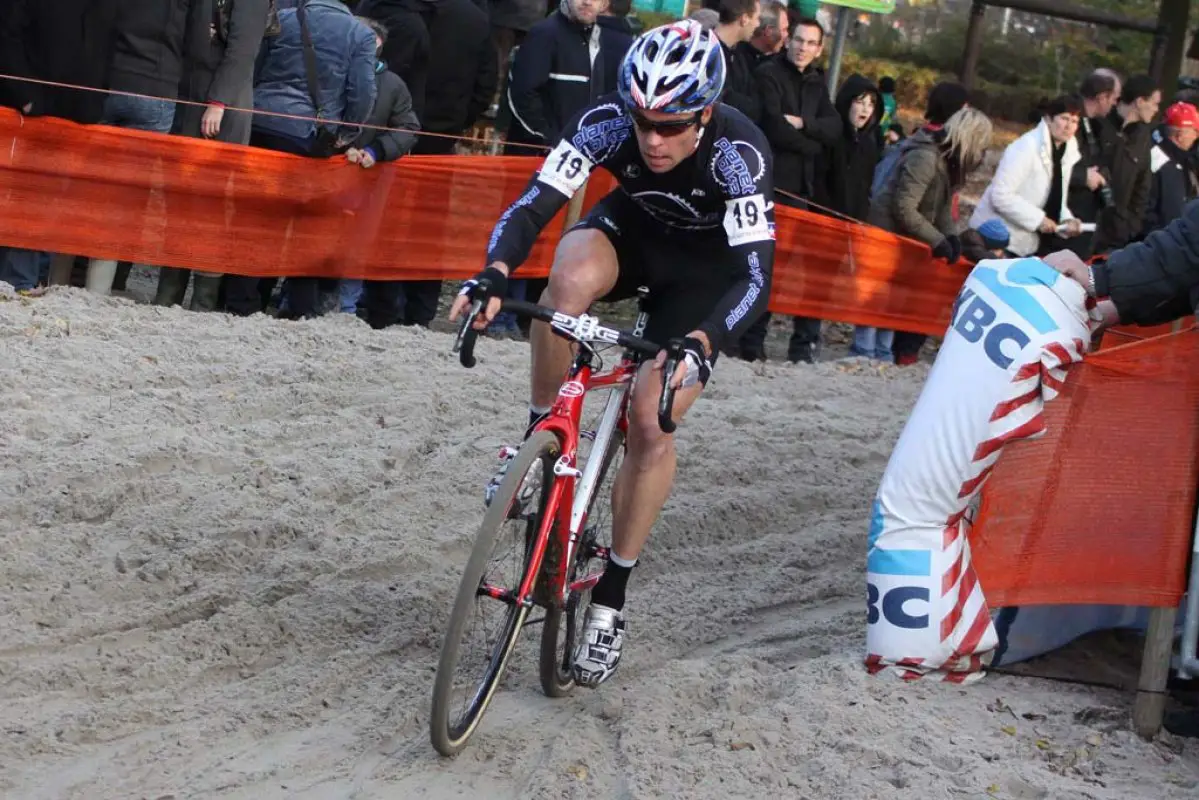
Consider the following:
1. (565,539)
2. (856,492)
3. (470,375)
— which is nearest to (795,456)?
(856,492)

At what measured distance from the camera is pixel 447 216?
11.2m

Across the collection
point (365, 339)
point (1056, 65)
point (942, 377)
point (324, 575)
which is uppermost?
point (1056, 65)

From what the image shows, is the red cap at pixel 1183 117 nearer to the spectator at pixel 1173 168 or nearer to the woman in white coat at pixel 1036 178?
A: the spectator at pixel 1173 168

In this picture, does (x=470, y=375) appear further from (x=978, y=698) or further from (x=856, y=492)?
(x=978, y=698)

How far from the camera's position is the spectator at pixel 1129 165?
1412 centimetres

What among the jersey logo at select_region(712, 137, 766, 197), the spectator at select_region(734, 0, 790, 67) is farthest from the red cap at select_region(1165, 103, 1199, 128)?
the jersey logo at select_region(712, 137, 766, 197)

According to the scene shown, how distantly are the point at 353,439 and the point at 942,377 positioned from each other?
339 cm

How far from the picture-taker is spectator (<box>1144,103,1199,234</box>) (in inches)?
524

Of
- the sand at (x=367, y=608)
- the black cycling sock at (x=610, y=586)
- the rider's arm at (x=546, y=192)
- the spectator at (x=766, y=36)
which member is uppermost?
the spectator at (x=766, y=36)

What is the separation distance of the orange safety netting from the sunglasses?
16.2 feet

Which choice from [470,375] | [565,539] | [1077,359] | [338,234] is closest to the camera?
[565,539]

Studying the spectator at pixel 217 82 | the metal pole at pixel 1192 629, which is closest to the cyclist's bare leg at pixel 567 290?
the metal pole at pixel 1192 629

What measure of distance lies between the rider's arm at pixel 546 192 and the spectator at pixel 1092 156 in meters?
8.49

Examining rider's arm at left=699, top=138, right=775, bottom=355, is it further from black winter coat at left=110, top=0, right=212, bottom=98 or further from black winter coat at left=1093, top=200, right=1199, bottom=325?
black winter coat at left=110, top=0, right=212, bottom=98
